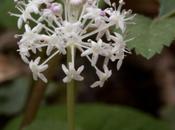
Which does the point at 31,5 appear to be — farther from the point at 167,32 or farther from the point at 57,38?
the point at 167,32

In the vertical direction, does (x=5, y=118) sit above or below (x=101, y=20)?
below

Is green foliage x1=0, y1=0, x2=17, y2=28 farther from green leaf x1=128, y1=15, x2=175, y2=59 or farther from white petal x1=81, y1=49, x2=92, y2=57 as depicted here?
white petal x1=81, y1=49, x2=92, y2=57

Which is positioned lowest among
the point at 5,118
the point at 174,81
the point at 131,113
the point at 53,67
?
the point at 174,81

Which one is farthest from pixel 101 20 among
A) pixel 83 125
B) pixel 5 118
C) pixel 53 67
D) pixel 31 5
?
pixel 5 118

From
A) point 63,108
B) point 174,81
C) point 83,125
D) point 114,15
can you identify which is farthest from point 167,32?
point 174,81

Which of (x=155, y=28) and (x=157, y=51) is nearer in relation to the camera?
(x=157, y=51)

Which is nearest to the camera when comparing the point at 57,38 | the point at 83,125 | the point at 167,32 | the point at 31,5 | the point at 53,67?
the point at 57,38

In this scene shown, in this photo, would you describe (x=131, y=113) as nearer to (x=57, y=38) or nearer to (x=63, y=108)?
(x=63, y=108)

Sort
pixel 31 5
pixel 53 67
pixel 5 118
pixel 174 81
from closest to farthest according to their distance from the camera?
pixel 31 5, pixel 53 67, pixel 5 118, pixel 174 81
